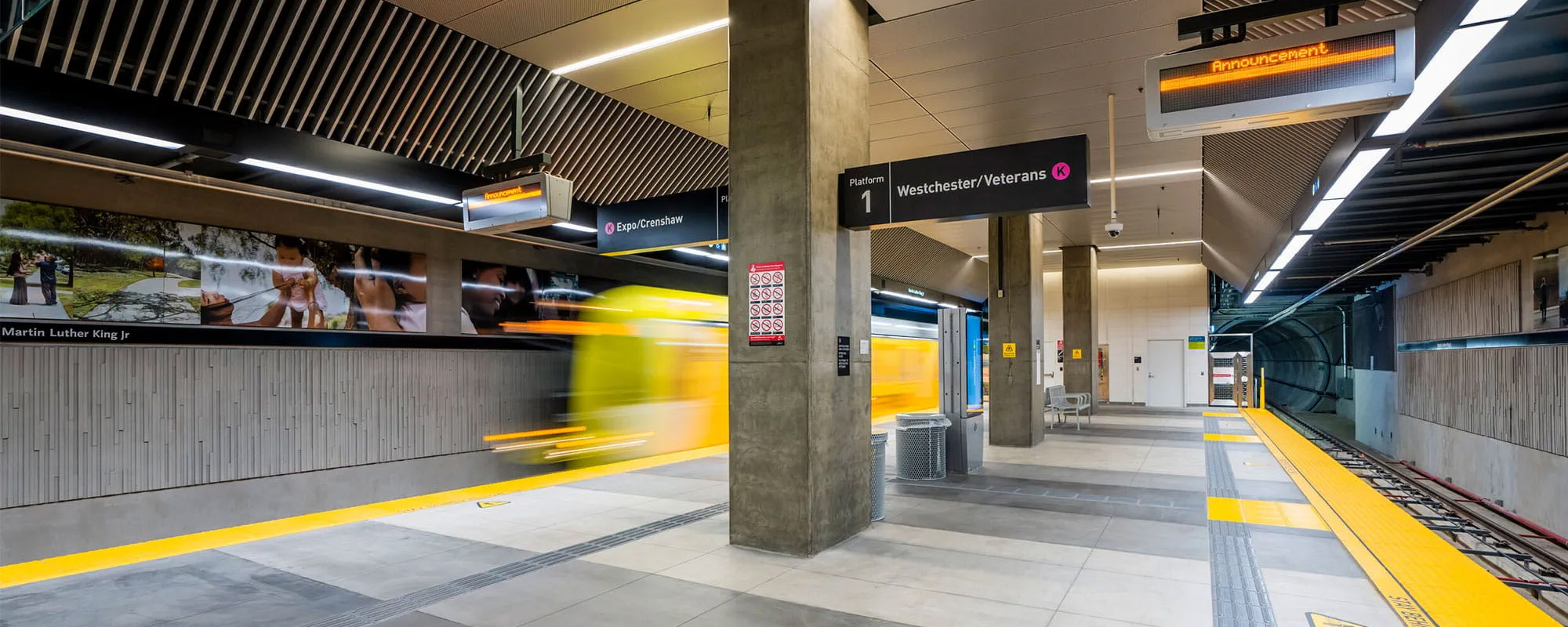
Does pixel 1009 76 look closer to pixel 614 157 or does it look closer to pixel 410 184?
pixel 614 157

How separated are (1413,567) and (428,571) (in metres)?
6.31

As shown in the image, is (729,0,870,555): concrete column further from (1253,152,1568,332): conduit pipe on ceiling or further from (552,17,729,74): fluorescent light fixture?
(1253,152,1568,332): conduit pipe on ceiling

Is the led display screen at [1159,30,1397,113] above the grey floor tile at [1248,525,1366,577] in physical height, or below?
above

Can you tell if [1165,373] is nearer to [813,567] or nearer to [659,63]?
[659,63]

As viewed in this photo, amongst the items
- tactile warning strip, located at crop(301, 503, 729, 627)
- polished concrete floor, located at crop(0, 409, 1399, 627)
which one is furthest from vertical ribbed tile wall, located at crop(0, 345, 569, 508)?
tactile warning strip, located at crop(301, 503, 729, 627)

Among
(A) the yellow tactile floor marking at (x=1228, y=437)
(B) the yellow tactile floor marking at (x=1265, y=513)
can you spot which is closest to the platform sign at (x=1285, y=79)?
(B) the yellow tactile floor marking at (x=1265, y=513)

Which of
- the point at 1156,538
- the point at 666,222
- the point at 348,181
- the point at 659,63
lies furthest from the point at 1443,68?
the point at 348,181

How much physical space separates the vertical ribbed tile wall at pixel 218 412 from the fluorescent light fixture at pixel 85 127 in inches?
80.8

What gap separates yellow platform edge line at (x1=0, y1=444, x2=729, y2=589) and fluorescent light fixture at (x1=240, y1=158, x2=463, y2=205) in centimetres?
291

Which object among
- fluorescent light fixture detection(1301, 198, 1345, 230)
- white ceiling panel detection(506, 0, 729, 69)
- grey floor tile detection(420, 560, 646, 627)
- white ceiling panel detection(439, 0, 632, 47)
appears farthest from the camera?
fluorescent light fixture detection(1301, 198, 1345, 230)

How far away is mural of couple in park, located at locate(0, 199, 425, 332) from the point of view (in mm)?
5852

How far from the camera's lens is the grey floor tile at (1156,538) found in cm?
541

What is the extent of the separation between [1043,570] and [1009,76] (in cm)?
450

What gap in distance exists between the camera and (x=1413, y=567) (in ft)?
16.1
